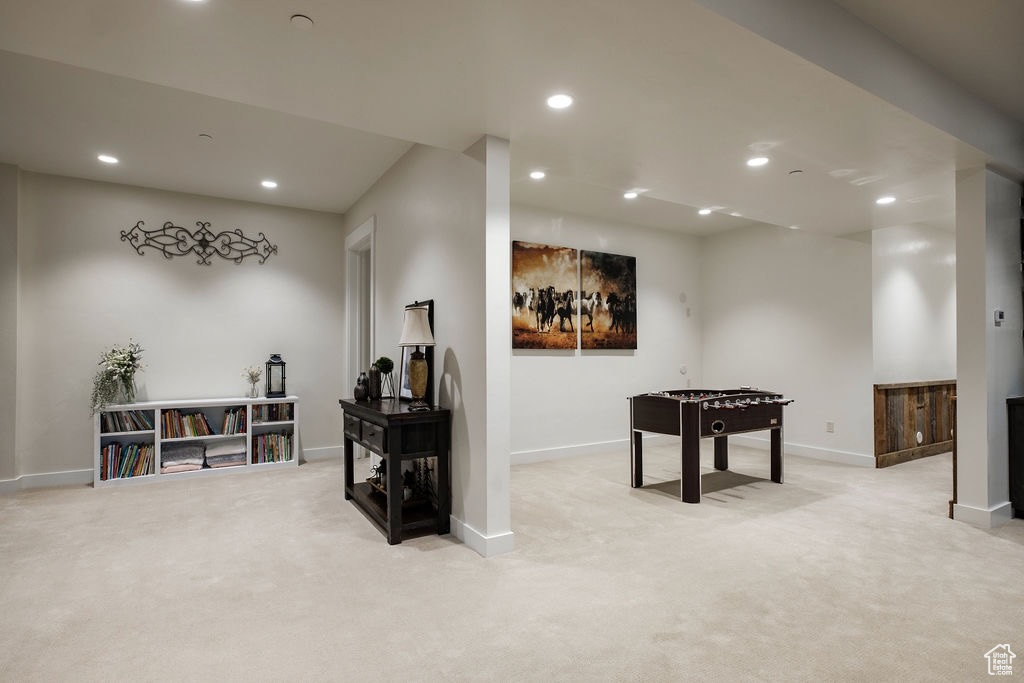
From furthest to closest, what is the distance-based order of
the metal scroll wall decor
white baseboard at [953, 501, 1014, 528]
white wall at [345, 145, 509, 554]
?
1. the metal scroll wall decor
2. white baseboard at [953, 501, 1014, 528]
3. white wall at [345, 145, 509, 554]

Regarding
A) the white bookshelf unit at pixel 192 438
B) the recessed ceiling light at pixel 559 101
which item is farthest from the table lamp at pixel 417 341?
the white bookshelf unit at pixel 192 438

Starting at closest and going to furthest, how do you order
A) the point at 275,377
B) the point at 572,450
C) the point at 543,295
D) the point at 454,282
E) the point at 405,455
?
the point at 405,455 → the point at 454,282 → the point at 275,377 → the point at 543,295 → the point at 572,450

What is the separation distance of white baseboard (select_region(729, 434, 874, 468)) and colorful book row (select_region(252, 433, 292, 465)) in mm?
5140

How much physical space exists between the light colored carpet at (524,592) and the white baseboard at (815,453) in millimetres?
1336

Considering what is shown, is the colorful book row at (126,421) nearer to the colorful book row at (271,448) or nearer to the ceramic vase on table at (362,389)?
the colorful book row at (271,448)

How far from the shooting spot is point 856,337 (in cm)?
554

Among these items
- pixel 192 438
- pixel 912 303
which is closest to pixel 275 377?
pixel 192 438

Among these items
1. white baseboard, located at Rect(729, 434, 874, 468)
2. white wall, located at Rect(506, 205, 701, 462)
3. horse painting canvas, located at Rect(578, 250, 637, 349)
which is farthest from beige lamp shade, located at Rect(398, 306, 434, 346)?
white baseboard, located at Rect(729, 434, 874, 468)

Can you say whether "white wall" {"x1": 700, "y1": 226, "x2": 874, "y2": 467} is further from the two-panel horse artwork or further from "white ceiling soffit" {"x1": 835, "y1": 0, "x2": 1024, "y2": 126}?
"white ceiling soffit" {"x1": 835, "y1": 0, "x2": 1024, "y2": 126}

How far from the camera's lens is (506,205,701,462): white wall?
5652 millimetres

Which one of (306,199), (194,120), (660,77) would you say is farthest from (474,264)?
(306,199)

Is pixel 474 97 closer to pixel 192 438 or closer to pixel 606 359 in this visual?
pixel 606 359

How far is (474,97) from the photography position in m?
2.60

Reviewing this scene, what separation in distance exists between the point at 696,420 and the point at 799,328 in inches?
112
